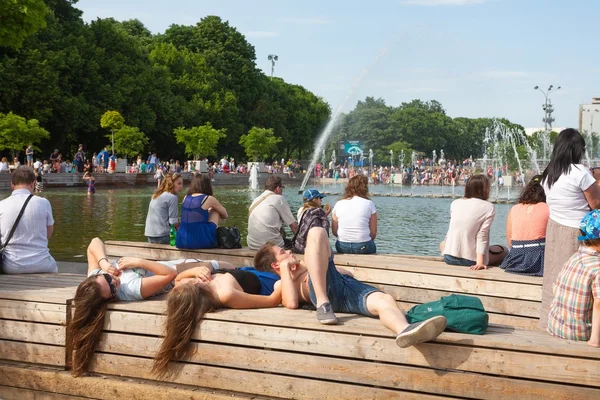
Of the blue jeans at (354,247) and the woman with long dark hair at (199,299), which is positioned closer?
the woman with long dark hair at (199,299)

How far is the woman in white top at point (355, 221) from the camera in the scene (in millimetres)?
8805

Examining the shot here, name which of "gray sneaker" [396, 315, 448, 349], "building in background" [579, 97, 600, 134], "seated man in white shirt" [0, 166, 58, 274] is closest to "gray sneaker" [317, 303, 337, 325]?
"gray sneaker" [396, 315, 448, 349]

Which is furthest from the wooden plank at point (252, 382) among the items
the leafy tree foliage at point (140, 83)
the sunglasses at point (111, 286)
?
the leafy tree foliage at point (140, 83)

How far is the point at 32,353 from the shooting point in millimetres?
5922

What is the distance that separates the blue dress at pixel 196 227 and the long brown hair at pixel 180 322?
3.43m

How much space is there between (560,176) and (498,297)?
1.24 meters

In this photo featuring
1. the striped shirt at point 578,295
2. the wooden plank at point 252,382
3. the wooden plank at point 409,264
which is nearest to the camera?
the striped shirt at point 578,295

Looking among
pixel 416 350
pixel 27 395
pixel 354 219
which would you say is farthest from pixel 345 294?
pixel 354 219

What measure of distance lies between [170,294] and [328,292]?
1.04 meters

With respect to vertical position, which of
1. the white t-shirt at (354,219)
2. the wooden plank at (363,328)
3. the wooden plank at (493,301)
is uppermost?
the white t-shirt at (354,219)

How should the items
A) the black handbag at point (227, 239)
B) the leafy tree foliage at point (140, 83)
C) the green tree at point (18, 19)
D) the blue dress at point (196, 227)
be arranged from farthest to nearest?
1. the leafy tree foliage at point (140, 83)
2. the green tree at point (18, 19)
3. the black handbag at point (227, 239)
4. the blue dress at point (196, 227)

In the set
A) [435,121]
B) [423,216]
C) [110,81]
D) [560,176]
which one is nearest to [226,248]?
[560,176]

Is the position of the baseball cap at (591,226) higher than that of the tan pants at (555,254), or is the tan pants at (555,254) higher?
the baseball cap at (591,226)

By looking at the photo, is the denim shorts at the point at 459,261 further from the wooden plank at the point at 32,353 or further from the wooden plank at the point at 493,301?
the wooden plank at the point at 32,353
